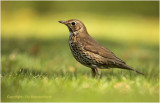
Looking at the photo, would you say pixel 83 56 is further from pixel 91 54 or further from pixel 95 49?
pixel 95 49

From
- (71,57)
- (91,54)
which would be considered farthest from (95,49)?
(71,57)

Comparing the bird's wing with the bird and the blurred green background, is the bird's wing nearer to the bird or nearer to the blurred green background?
the bird

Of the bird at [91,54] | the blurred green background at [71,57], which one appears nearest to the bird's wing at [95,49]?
the bird at [91,54]

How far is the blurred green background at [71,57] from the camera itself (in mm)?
4719

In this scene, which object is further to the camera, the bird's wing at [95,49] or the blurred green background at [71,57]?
the bird's wing at [95,49]

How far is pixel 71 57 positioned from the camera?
9.38 metres

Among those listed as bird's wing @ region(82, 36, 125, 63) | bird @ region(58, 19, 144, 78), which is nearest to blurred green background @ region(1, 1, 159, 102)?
bird @ region(58, 19, 144, 78)

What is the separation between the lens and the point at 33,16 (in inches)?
834

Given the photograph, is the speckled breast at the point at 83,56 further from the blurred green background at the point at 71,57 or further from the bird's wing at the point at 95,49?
the blurred green background at the point at 71,57

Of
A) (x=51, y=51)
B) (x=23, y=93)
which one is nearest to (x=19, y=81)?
(x=23, y=93)

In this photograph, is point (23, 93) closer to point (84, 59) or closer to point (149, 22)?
point (84, 59)

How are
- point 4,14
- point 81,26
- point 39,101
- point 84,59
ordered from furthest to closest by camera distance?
point 4,14 < point 81,26 < point 84,59 < point 39,101

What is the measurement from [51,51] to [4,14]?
9.83m

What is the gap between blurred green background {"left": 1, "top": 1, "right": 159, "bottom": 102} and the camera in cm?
472
